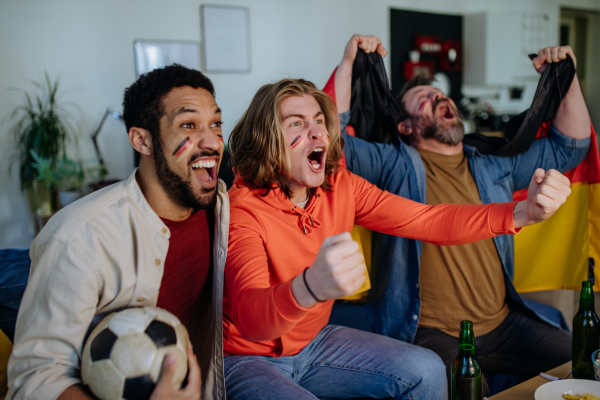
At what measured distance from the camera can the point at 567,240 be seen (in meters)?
2.11

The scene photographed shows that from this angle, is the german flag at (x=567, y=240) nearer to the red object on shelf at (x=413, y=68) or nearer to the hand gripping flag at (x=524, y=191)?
the hand gripping flag at (x=524, y=191)

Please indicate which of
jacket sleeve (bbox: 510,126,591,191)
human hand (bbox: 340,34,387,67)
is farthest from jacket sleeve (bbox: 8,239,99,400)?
jacket sleeve (bbox: 510,126,591,191)

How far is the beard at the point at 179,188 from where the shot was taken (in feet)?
3.72

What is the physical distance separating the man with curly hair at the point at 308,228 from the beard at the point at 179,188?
0.63 ft

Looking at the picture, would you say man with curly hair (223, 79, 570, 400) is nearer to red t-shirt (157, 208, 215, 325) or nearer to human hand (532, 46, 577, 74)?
red t-shirt (157, 208, 215, 325)

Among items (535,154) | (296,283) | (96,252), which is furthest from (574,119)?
(96,252)

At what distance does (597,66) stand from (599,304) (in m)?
6.46

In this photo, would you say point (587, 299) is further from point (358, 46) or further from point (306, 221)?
point (358, 46)

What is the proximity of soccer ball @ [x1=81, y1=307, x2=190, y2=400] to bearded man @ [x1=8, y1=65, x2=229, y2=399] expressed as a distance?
24 millimetres

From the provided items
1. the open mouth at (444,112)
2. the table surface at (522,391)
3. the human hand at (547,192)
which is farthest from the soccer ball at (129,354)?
the open mouth at (444,112)

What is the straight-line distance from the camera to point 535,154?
206cm

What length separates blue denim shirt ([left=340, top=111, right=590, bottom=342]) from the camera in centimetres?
188

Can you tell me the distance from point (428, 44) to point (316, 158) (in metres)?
4.58

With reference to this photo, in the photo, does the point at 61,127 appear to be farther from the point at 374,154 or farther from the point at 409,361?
the point at 409,361
